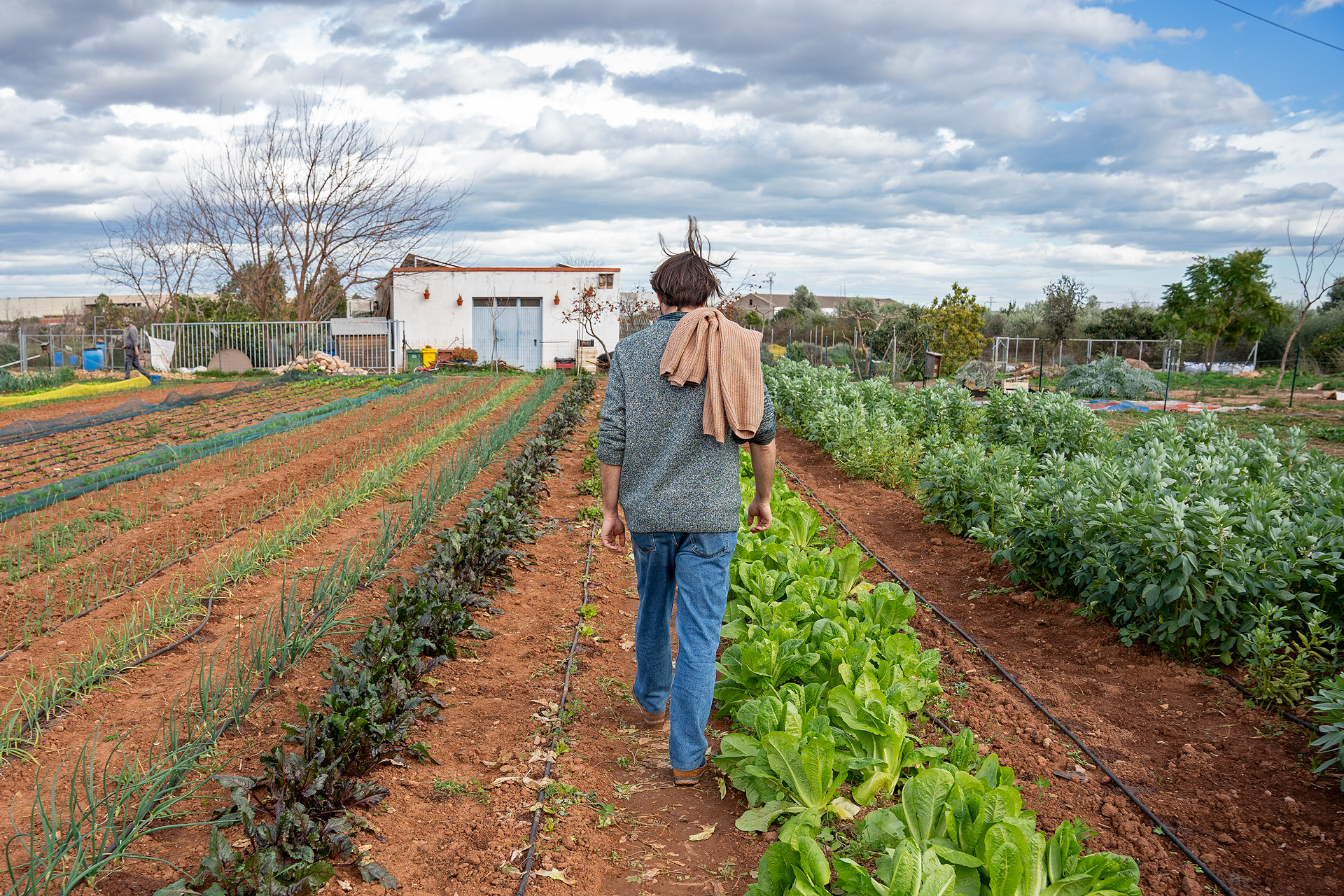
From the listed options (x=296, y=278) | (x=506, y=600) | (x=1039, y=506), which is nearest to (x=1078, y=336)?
(x=296, y=278)

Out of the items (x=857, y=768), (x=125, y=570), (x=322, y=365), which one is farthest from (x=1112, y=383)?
(x=322, y=365)

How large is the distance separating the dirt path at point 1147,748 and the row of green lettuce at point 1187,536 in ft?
0.58

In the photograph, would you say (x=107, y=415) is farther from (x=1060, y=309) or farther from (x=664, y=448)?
(x=1060, y=309)

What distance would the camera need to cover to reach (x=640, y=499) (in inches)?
109

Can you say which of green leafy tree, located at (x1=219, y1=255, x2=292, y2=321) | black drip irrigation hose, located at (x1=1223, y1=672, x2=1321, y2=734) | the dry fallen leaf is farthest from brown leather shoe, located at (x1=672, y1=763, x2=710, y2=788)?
green leafy tree, located at (x1=219, y1=255, x2=292, y2=321)

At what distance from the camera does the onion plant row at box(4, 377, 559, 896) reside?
6.72ft

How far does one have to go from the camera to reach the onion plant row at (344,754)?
2104 millimetres

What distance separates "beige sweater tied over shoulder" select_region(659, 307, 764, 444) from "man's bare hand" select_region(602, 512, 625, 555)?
19.9 inches

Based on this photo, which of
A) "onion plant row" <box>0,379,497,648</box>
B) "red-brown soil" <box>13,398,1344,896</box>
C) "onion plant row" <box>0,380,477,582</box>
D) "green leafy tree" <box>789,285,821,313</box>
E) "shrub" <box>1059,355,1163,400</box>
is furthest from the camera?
"green leafy tree" <box>789,285,821,313</box>

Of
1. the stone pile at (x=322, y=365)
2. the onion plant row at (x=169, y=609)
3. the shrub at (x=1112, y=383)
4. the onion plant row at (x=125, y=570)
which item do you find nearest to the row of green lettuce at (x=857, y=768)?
the onion plant row at (x=169, y=609)

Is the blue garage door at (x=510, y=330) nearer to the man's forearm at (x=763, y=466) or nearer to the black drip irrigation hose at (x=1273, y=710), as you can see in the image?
the black drip irrigation hose at (x=1273, y=710)

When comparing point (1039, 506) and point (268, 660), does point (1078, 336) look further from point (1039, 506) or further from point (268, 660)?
point (268, 660)

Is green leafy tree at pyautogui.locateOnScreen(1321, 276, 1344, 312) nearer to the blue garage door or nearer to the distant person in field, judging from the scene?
the blue garage door

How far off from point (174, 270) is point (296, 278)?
588 centimetres
